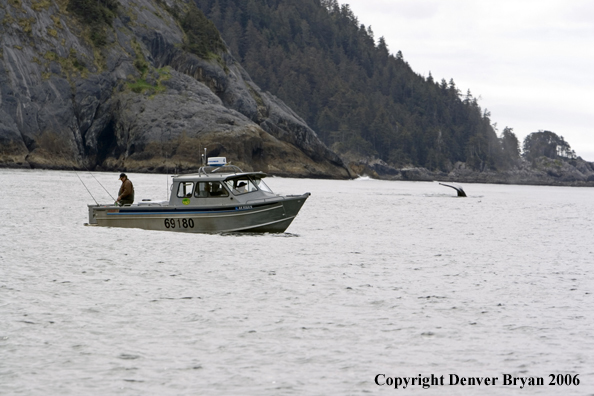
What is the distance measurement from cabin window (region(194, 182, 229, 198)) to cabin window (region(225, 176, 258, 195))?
1.37 feet

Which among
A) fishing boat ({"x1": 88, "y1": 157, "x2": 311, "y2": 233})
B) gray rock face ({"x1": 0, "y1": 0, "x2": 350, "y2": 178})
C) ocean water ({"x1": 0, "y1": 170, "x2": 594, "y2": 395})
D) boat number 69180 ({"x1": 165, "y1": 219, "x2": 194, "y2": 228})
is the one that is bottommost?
ocean water ({"x1": 0, "y1": 170, "x2": 594, "y2": 395})

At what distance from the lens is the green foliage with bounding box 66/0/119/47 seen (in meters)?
114

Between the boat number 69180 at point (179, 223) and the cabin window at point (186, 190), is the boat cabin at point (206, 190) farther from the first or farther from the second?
the boat number 69180 at point (179, 223)

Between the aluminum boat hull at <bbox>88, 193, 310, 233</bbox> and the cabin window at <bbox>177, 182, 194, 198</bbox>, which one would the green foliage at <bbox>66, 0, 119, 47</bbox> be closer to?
the aluminum boat hull at <bbox>88, 193, 310, 233</bbox>

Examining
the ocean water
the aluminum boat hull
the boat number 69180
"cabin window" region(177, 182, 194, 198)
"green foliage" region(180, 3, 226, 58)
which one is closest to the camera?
the ocean water

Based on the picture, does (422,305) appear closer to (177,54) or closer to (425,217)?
(425,217)

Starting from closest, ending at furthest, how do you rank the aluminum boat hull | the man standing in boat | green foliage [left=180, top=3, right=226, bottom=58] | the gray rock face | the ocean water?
the ocean water, the aluminum boat hull, the man standing in boat, the gray rock face, green foliage [left=180, top=3, right=226, bottom=58]

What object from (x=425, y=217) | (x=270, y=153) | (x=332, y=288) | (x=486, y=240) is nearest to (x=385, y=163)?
(x=270, y=153)

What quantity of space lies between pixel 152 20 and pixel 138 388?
415 ft

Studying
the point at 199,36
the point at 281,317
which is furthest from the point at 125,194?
the point at 199,36

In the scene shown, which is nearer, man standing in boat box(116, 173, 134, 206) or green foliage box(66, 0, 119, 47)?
man standing in boat box(116, 173, 134, 206)

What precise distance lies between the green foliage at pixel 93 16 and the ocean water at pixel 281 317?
98942mm

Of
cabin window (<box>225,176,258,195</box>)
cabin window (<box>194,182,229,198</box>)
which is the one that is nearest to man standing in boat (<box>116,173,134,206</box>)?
cabin window (<box>194,182,229,198</box>)

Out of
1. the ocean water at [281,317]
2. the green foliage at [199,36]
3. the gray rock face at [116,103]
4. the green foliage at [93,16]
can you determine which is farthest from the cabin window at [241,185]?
the green foliage at [199,36]
